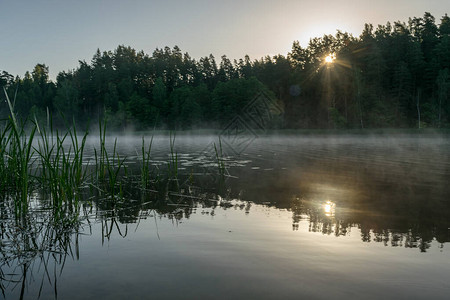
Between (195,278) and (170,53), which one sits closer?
(195,278)

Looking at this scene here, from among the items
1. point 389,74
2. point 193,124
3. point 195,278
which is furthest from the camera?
point 193,124

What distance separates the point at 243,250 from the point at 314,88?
90510 mm

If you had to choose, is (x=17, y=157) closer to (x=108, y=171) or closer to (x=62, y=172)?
(x=62, y=172)

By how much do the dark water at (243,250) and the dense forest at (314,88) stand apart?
5917 cm

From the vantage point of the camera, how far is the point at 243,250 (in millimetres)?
4395

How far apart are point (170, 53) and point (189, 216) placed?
139859 millimetres

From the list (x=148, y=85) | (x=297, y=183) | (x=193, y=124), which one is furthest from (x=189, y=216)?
(x=148, y=85)

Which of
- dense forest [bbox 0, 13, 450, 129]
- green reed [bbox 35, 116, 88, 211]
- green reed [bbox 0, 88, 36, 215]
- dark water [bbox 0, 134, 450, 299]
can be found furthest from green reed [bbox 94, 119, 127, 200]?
dense forest [bbox 0, 13, 450, 129]

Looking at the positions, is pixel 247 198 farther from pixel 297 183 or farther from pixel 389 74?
pixel 389 74

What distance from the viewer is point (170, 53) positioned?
454 feet

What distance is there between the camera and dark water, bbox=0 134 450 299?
330 cm

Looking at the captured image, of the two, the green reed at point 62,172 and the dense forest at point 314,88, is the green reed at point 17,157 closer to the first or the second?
the green reed at point 62,172

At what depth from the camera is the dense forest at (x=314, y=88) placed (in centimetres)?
7494

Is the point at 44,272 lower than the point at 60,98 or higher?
lower
